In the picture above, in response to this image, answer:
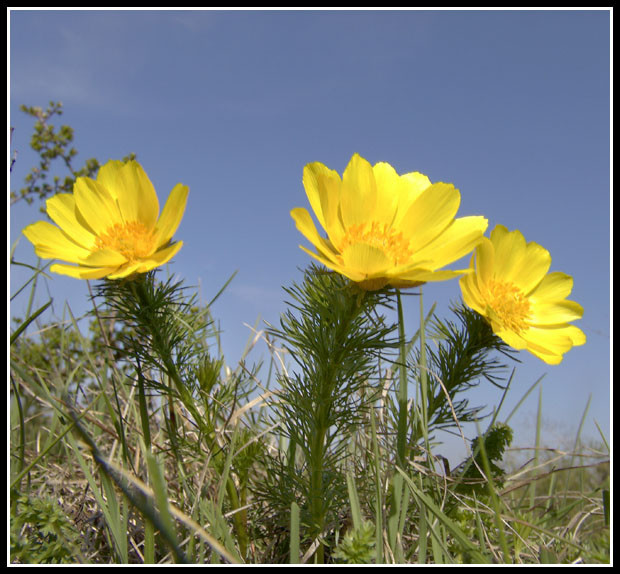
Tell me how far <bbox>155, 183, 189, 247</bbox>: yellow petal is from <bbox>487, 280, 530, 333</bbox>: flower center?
1.05 metres

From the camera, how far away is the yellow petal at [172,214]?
162 cm

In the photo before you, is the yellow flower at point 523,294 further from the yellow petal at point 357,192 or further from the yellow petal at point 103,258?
the yellow petal at point 103,258

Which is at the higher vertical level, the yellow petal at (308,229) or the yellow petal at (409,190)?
the yellow petal at (409,190)

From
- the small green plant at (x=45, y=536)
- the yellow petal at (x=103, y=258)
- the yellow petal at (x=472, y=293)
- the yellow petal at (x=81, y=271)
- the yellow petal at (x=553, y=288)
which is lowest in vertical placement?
the small green plant at (x=45, y=536)

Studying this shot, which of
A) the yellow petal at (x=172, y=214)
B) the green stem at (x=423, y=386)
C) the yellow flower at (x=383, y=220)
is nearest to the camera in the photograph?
the yellow flower at (x=383, y=220)

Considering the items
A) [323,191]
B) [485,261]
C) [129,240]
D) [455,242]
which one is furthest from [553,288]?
[129,240]

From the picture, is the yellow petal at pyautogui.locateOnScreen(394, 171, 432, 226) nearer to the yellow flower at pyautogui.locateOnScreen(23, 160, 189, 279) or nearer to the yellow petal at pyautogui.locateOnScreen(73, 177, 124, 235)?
the yellow flower at pyautogui.locateOnScreen(23, 160, 189, 279)

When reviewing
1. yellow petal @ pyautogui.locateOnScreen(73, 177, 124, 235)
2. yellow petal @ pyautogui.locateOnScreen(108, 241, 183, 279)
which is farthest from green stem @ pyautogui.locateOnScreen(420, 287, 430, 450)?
yellow petal @ pyautogui.locateOnScreen(73, 177, 124, 235)

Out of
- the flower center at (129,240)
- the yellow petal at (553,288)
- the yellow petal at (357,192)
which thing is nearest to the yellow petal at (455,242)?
the yellow petal at (357,192)

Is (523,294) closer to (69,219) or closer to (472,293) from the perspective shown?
(472,293)

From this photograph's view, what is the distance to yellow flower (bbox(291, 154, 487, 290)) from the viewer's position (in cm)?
Result: 151

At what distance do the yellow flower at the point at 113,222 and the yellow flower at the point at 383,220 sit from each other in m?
0.41

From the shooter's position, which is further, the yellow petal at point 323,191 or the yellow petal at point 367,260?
the yellow petal at point 323,191

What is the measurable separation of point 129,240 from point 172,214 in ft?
0.63
